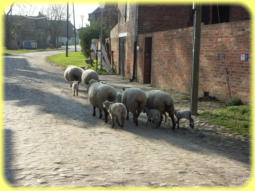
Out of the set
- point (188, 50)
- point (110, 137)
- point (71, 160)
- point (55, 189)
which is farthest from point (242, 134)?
point (188, 50)

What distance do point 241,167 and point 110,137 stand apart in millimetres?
2867

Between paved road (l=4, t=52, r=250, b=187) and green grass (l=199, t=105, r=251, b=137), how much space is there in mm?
816

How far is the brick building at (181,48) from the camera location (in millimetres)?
10234

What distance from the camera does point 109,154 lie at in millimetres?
5508

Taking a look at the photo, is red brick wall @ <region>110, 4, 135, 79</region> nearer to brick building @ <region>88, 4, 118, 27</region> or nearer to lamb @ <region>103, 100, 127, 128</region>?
brick building @ <region>88, 4, 118, 27</region>

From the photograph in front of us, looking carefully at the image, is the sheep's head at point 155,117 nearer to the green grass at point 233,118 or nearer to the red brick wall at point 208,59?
the green grass at point 233,118

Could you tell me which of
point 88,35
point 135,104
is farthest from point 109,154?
point 88,35

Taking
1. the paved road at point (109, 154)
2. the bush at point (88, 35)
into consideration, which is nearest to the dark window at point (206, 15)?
the paved road at point (109, 154)

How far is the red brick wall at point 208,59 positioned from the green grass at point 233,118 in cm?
97

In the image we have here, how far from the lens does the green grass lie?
7.58 m

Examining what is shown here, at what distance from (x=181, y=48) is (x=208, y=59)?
78.9 inches

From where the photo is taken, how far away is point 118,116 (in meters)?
7.51

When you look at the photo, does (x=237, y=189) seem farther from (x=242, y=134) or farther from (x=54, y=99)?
(x=54, y=99)

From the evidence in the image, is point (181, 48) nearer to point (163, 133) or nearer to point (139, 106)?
point (139, 106)
